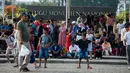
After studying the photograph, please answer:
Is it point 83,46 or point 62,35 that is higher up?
point 62,35

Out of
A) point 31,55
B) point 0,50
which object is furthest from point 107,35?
point 31,55

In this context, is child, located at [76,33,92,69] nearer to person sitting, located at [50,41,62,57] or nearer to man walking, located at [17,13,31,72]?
man walking, located at [17,13,31,72]

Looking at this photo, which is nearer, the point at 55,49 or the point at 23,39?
the point at 23,39

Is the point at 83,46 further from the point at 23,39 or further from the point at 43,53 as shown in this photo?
the point at 23,39

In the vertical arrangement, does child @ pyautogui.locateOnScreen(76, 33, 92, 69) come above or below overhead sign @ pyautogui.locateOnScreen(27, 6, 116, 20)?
below

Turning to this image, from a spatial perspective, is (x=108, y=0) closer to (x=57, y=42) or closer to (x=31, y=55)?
(x=57, y=42)

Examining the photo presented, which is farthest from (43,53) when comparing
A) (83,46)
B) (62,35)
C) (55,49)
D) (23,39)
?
(62,35)

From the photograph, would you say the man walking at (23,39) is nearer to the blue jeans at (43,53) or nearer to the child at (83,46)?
the blue jeans at (43,53)

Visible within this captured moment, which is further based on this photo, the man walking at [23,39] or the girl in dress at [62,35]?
the girl in dress at [62,35]

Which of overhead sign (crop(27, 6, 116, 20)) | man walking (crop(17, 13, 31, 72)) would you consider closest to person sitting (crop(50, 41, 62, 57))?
man walking (crop(17, 13, 31, 72))

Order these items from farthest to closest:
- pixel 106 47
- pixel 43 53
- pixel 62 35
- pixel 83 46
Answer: pixel 62 35 < pixel 106 47 < pixel 83 46 < pixel 43 53

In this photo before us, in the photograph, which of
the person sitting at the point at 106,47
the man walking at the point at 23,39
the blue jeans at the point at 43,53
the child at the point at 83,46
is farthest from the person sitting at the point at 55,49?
the man walking at the point at 23,39

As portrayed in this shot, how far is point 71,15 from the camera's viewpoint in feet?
128

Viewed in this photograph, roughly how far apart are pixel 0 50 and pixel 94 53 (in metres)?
5.03
